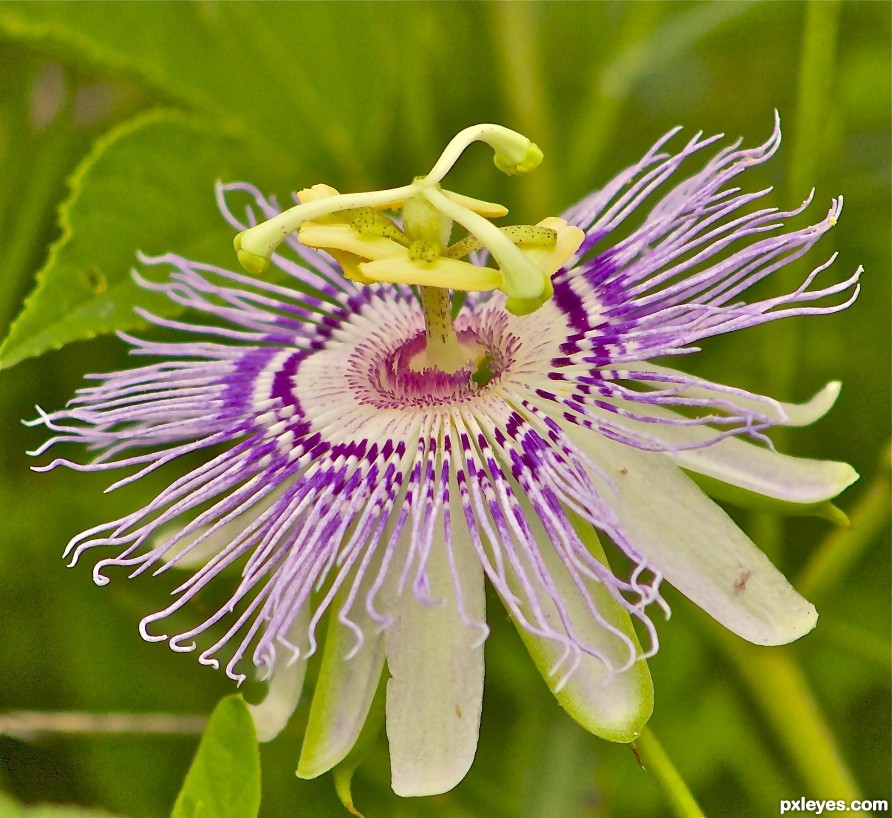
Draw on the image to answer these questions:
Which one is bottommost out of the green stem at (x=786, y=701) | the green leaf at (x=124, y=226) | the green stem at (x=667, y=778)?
the green stem at (x=786, y=701)

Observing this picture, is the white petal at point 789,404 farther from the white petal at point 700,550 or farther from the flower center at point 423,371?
the flower center at point 423,371

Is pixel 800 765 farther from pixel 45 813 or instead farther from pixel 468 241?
pixel 45 813

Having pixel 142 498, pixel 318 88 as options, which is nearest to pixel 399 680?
pixel 142 498

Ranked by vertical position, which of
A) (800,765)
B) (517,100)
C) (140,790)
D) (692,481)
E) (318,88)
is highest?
(318,88)

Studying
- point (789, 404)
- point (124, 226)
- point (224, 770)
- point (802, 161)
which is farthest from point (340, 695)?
point (802, 161)

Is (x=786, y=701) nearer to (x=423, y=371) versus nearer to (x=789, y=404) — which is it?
(x=789, y=404)

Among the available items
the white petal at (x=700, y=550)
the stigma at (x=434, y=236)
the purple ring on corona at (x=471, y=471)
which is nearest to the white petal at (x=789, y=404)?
the purple ring on corona at (x=471, y=471)
